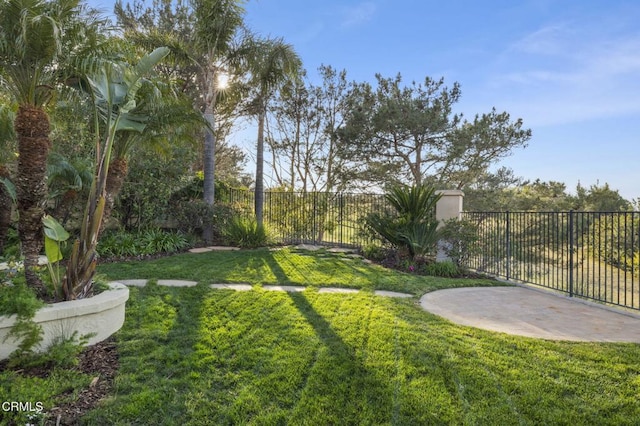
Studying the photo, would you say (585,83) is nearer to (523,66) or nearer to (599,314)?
(523,66)

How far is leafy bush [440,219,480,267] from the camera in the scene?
7.46 meters

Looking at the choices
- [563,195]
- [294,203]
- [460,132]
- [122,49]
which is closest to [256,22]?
[294,203]

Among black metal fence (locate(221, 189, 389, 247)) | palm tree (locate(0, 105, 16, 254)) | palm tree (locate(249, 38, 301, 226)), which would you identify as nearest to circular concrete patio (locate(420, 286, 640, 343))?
black metal fence (locate(221, 189, 389, 247))

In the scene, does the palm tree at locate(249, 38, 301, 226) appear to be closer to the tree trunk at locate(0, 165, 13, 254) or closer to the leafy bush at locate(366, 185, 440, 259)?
the leafy bush at locate(366, 185, 440, 259)

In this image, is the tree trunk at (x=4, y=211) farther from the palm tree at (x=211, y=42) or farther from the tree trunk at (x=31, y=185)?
the palm tree at (x=211, y=42)

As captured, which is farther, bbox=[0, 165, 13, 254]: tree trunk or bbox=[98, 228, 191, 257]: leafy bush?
bbox=[98, 228, 191, 257]: leafy bush

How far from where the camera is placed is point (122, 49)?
483cm

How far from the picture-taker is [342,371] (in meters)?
2.60

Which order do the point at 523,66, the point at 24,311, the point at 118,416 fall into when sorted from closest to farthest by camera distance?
the point at 118,416 < the point at 24,311 < the point at 523,66

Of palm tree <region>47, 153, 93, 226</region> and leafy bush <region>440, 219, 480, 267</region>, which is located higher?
palm tree <region>47, 153, 93, 226</region>

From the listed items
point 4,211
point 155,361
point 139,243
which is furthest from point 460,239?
point 4,211

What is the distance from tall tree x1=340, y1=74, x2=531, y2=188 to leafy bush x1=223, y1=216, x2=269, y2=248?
273 inches

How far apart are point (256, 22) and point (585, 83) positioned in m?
9.35
